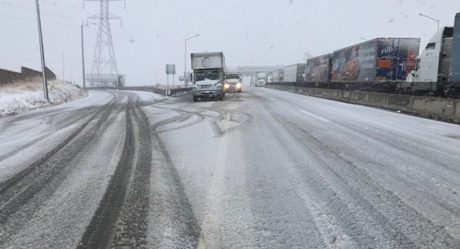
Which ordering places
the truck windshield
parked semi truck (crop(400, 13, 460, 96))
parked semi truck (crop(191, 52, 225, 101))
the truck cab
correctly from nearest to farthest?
parked semi truck (crop(400, 13, 460, 96)) → the truck cab → parked semi truck (crop(191, 52, 225, 101)) → the truck windshield

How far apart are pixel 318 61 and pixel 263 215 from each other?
4756 centimetres

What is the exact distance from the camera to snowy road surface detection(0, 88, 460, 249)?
A: 13.6 feet

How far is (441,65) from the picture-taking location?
20828mm

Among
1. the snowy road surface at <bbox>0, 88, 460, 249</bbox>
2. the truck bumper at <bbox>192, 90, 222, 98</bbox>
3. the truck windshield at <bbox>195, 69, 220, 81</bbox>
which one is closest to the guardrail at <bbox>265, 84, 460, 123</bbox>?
the snowy road surface at <bbox>0, 88, 460, 249</bbox>

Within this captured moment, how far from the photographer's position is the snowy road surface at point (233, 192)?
4148mm

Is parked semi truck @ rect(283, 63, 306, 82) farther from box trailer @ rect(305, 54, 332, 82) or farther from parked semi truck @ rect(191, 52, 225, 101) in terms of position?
parked semi truck @ rect(191, 52, 225, 101)

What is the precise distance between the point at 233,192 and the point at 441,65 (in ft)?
61.8

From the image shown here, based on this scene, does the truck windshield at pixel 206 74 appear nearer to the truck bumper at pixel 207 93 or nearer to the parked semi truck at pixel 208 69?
the parked semi truck at pixel 208 69

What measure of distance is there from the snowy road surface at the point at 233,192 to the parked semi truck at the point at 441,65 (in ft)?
34.1

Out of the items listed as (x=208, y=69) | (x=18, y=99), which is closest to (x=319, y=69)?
(x=208, y=69)

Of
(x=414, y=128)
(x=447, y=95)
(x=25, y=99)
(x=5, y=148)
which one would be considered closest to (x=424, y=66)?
(x=447, y=95)

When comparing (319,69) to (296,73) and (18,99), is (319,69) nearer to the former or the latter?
(296,73)

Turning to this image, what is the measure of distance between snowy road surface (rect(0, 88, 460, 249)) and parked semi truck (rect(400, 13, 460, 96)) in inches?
409

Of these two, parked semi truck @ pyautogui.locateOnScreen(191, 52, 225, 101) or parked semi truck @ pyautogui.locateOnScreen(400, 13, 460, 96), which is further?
parked semi truck @ pyautogui.locateOnScreen(191, 52, 225, 101)
